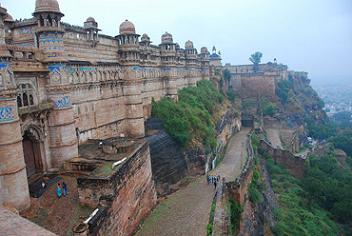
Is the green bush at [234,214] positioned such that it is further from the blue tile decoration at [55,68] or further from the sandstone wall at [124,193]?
the blue tile decoration at [55,68]

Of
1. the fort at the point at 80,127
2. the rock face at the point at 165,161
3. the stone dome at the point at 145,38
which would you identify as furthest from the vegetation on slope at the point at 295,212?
the stone dome at the point at 145,38

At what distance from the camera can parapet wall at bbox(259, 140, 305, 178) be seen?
118ft

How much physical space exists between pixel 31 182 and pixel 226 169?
15930 mm

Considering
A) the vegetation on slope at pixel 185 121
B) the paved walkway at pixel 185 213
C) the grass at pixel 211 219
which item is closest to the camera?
the grass at pixel 211 219

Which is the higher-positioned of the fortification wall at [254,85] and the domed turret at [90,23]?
the domed turret at [90,23]

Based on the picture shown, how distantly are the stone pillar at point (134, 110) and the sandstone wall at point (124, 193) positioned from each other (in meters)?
5.01

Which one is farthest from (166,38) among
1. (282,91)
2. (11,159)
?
(282,91)

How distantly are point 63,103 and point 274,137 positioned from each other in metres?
37.4

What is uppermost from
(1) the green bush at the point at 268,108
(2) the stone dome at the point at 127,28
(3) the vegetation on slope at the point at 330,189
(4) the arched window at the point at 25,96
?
(2) the stone dome at the point at 127,28

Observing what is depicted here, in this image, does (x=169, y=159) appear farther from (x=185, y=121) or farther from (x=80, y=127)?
(x=80, y=127)

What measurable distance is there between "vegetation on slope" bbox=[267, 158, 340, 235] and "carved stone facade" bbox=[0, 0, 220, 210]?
500 inches

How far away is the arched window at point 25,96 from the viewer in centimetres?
1455

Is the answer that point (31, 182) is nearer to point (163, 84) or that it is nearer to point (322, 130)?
point (163, 84)

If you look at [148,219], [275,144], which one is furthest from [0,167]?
[275,144]
